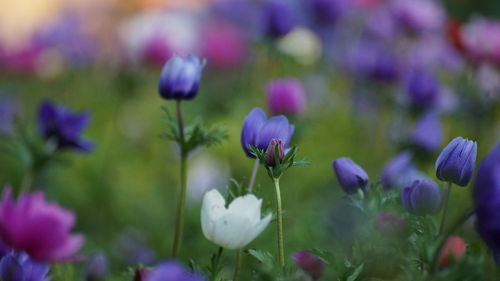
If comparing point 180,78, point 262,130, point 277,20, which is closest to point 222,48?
point 277,20

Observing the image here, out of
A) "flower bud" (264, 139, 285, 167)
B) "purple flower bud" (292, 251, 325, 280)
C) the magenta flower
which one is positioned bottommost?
the magenta flower

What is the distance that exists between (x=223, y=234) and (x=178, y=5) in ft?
8.04

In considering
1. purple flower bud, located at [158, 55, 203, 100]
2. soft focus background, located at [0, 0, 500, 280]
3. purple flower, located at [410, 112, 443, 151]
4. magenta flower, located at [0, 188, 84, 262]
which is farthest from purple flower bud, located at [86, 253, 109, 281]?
purple flower, located at [410, 112, 443, 151]

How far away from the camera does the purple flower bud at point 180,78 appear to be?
0.69 metres

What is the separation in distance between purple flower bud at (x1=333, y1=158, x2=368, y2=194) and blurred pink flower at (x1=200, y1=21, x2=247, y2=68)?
163cm

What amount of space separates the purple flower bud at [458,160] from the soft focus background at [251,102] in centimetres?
46

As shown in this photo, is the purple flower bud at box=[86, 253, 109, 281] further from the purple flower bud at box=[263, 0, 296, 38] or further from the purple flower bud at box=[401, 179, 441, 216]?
the purple flower bud at box=[263, 0, 296, 38]

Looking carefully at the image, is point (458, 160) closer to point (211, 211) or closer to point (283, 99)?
point (211, 211)

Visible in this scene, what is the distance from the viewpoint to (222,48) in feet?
7.45

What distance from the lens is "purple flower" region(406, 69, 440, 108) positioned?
4.03ft

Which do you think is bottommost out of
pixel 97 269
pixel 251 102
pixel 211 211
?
pixel 251 102

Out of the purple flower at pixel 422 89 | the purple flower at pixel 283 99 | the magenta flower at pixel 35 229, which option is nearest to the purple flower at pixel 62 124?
the magenta flower at pixel 35 229

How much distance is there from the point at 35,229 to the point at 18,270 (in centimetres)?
9

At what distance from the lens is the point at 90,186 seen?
5.63 feet
